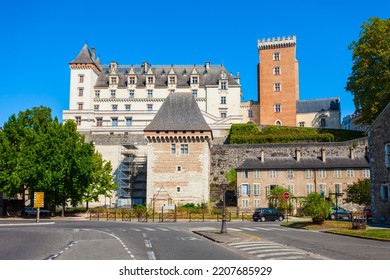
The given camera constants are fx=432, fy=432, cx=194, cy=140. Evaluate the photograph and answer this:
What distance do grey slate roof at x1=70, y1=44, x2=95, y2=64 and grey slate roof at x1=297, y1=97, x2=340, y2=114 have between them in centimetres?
3908

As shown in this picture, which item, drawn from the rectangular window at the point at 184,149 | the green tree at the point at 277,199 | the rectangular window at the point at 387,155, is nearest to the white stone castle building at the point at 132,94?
the rectangular window at the point at 184,149

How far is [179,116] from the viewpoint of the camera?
178 feet

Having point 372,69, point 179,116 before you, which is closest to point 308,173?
point 372,69

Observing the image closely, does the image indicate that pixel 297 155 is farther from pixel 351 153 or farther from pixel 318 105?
pixel 318 105

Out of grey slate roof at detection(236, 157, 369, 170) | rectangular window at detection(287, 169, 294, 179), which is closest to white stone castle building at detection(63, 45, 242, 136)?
grey slate roof at detection(236, 157, 369, 170)

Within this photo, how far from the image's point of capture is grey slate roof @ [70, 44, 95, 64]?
7294 centimetres

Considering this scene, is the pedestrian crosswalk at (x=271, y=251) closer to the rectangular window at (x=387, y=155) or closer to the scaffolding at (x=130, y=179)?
the rectangular window at (x=387, y=155)

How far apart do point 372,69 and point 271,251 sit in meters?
38.3

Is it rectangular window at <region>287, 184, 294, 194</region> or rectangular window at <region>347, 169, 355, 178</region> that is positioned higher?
rectangular window at <region>347, 169, 355, 178</region>

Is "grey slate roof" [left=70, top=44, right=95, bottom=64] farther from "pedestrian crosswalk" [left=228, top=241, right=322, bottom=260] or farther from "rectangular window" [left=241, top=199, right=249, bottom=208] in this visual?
"pedestrian crosswalk" [left=228, top=241, right=322, bottom=260]

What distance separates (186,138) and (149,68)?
92.2 feet

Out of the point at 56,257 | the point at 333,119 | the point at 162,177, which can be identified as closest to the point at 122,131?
the point at 162,177

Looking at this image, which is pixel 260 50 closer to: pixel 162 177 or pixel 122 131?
pixel 122 131

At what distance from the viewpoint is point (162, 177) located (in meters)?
51.7
